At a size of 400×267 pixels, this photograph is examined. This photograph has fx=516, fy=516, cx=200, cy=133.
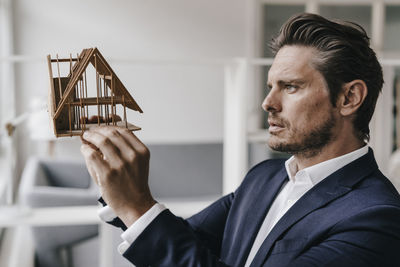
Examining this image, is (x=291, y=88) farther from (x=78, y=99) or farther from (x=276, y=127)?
(x=78, y=99)

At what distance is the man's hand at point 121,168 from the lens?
2.60 feet

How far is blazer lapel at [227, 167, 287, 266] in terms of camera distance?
1.11m

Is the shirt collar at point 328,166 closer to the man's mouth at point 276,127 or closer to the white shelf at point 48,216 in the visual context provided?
the man's mouth at point 276,127

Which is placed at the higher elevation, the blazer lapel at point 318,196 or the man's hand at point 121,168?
the man's hand at point 121,168

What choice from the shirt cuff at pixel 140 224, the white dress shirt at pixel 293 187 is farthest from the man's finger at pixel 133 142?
the white dress shirt at pixel 293 187

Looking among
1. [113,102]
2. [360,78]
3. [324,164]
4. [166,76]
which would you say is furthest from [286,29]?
[166,76]

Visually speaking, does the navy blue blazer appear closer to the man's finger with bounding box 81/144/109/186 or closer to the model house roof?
the man's finger with bounding box 81/144/109/186

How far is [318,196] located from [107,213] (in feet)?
1.37

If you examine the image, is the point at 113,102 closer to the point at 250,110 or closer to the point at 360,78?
the point at 360,78

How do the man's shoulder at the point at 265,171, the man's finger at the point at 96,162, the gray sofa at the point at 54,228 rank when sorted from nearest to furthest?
1. the man's finger at the point at 96,162
2. the man's shoulder at the point at 265,171
3. the gray sofa at the point at 54,228

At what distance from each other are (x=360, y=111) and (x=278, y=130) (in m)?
0.18

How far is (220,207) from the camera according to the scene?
50.3 inches

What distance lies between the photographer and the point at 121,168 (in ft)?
2.60

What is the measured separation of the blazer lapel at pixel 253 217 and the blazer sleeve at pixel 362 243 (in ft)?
0.71
